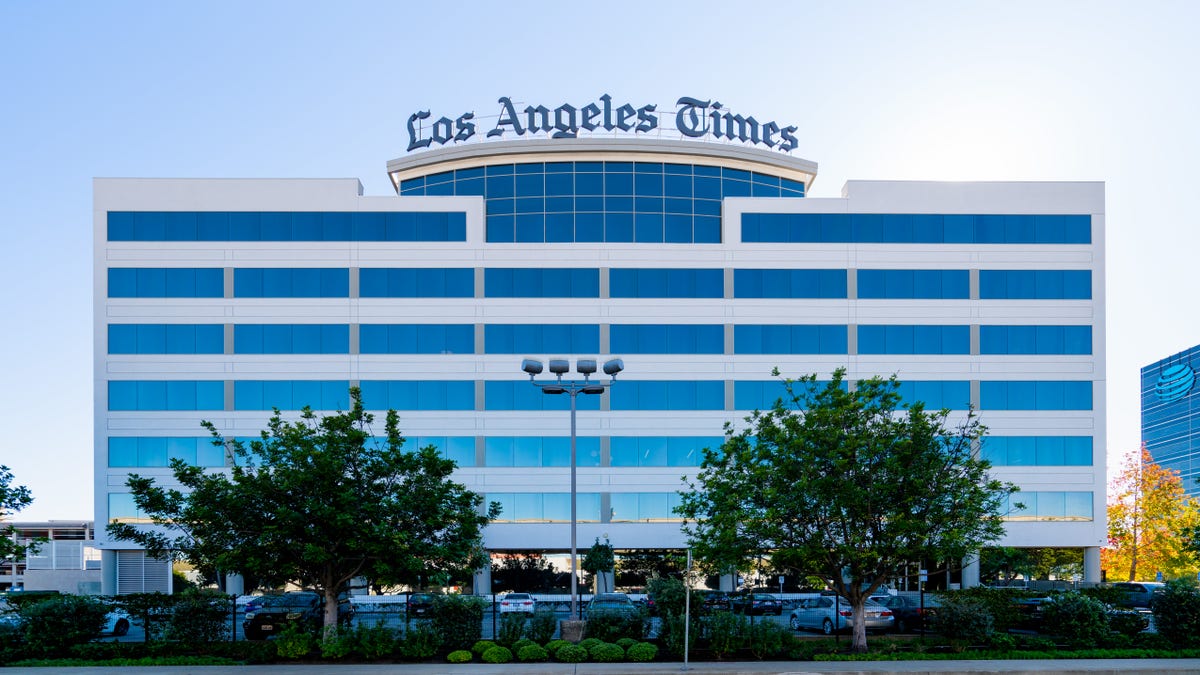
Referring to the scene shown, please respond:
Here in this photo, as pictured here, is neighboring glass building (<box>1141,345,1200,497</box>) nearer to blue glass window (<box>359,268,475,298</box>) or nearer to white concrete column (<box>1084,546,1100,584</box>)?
white concrete column (<box>1084,546,1100,584</box>)

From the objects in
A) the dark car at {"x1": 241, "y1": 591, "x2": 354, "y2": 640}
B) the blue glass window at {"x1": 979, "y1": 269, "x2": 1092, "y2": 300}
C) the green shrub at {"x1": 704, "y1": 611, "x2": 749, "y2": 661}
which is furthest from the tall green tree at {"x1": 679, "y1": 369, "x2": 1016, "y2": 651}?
the blue glass window at {"x1": 979, "y1": 269, "x2": 1092, "y2": 300}

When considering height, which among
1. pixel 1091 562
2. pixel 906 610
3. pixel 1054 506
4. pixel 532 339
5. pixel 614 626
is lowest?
pixel 1091 562

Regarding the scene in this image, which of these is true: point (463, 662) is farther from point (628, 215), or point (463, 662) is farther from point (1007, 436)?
point (1007, 436)

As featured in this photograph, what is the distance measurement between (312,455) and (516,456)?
25074 mm

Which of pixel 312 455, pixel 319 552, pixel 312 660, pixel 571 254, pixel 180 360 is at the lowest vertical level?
pixel 312 660

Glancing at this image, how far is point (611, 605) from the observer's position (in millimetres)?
34625

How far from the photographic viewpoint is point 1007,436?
5175cm

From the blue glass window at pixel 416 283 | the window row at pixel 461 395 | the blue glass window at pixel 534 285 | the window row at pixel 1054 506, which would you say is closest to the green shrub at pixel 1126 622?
the window row at pixel 461 395

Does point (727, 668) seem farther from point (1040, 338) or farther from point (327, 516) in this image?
point (1040, 338)

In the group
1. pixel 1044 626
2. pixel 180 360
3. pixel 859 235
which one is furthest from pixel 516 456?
pixel 1044 626

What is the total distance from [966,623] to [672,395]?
25.2 m

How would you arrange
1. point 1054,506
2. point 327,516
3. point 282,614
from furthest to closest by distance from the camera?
point 1054,506 → point 282,614 → point 327,516

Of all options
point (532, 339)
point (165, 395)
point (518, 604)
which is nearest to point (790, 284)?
point (532, 339)

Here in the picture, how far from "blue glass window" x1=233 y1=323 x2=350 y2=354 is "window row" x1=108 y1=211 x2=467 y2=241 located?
4308 mm
